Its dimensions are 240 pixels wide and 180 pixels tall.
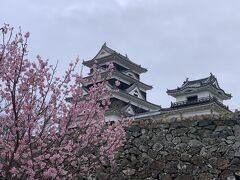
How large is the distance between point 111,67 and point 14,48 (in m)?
1.35

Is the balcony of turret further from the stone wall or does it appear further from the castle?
the stone wall

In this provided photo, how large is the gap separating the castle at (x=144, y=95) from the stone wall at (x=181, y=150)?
46.9 ft

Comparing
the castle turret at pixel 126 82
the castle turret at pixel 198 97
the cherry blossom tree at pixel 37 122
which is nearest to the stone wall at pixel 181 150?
the cherry blossom tree at pixel 37 122

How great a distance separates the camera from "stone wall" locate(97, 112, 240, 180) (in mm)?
7023

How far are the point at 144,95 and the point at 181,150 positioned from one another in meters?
29.8

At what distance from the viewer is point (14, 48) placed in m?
4.62

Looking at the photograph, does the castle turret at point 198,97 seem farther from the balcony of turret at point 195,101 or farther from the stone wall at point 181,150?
the stone wall at point 181,150

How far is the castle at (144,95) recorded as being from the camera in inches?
1081

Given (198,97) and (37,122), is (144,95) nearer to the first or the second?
(198,97)

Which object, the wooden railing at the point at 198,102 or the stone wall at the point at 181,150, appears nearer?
the stone wall at the point at 181,150

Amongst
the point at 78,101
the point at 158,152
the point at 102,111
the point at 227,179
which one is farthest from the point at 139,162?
the point at 78,101

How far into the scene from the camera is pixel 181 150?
7.40m

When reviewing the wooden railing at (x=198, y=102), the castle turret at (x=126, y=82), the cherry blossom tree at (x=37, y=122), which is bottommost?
the cherry blossom tree at (x=37, y=122)

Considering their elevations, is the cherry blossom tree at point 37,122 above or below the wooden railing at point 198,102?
below
